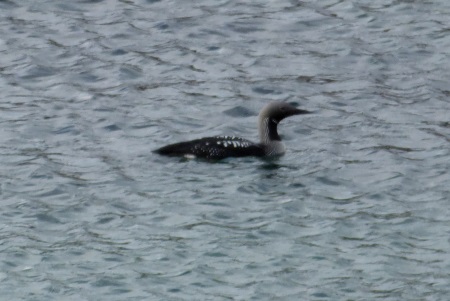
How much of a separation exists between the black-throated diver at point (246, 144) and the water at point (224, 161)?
0.16 metres

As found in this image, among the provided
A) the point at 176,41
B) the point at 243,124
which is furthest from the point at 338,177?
the point at 176,41

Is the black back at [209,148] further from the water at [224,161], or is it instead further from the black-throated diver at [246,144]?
the water at [224,161]

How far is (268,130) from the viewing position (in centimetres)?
1914

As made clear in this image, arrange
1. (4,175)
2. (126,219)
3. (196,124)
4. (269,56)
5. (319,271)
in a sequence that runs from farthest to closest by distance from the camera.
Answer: (269,56), (196,124), (4,175), (126,219), (319,271)

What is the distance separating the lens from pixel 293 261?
15672 millimetres

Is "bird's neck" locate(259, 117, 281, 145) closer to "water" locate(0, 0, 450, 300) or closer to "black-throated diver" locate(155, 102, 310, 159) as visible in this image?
"black-throated diver" locate(155, 102, 310, 159)

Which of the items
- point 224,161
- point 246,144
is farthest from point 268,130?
point 224,161

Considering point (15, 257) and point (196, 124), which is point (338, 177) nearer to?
point (196, 124)

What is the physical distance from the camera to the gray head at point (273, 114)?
19.2 metres

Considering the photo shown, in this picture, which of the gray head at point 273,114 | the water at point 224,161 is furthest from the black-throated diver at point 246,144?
the water at point 224,161

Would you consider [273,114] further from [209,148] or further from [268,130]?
[209,148]

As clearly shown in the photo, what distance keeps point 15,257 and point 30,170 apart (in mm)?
2481

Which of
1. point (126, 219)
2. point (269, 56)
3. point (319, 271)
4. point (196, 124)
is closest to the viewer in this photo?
point (319, 271)

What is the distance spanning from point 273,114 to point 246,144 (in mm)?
625
